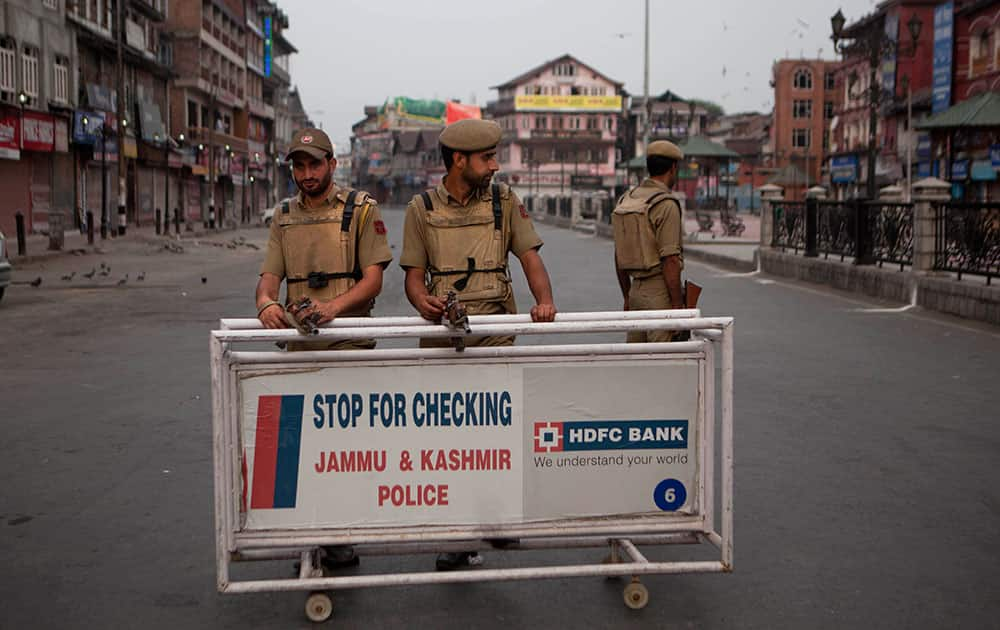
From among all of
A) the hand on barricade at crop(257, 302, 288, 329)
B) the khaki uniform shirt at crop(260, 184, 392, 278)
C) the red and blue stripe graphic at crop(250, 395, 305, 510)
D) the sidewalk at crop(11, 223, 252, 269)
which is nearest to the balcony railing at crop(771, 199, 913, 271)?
the khaki uniform shirt at crop(260, 184, 392, 278)

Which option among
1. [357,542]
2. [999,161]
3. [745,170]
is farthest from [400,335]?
[745,170]

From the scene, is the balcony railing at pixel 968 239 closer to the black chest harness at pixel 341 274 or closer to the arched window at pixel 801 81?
the black chest harness at pixel 341 274

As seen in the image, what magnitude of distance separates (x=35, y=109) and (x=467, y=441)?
3702 cm

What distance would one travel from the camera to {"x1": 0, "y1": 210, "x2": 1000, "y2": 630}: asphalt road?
Result: 415cm

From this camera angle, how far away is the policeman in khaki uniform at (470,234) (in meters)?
4.51

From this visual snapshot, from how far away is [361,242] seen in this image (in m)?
4.58

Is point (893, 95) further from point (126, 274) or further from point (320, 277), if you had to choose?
point (320, 277)

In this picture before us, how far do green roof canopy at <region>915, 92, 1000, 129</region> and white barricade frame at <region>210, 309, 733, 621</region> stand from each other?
67.2 feet

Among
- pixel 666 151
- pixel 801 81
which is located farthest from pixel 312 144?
pixel 801 81

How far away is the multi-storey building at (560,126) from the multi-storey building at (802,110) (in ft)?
90.2

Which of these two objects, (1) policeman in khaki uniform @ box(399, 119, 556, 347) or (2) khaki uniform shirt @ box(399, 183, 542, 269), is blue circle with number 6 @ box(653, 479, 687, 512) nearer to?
(1) policeman in khaki uniform @ box(399, 119, 556, 347)

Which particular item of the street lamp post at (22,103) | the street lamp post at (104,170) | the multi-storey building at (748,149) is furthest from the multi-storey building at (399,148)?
the street lamp post at (22,103)

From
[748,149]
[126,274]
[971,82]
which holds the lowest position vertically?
[126,274]

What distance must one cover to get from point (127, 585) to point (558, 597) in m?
1.61
